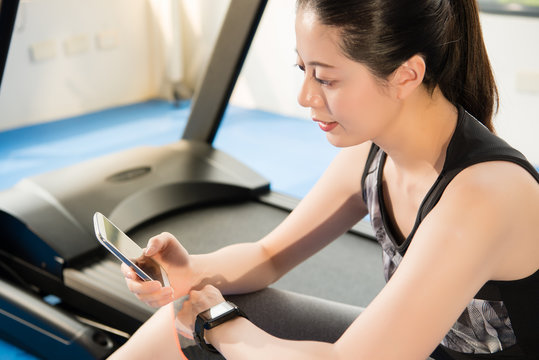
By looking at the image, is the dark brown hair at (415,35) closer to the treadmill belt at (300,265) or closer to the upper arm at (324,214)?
the upper arm at (324,214)

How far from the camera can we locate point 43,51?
12.8 ft

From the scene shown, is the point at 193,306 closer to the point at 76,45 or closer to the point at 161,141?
the point at 161,141

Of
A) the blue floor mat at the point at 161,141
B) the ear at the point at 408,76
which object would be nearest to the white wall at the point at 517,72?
the blue floor mat at the point at 161,141

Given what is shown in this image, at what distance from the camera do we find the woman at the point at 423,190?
2.74 feet

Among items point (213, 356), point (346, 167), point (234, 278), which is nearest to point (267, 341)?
point (213, 356)

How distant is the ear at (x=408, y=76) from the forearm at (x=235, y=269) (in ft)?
1.65

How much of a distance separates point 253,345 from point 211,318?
85mm

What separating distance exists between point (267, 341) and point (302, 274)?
0.99 meters

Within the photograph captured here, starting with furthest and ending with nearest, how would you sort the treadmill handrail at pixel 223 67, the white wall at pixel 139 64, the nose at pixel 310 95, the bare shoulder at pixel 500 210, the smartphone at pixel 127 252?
the white wall at pixel 139 64 → the treadmill handrail at pixel 223 67 → the smartphone at pixel 127 252 → the nose at pixel 310 95 → the bare shoulder at pixel 500 210

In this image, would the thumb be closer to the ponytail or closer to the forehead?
the forehead

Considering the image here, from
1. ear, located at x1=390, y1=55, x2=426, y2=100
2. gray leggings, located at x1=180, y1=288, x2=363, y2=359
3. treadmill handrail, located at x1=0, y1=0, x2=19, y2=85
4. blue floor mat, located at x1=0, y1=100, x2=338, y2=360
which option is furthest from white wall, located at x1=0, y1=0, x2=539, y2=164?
ear, located at x1=390, y1=55, x2=426, y2=100

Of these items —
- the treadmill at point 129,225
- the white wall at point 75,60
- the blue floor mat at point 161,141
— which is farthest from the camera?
the white wall at point 75,60

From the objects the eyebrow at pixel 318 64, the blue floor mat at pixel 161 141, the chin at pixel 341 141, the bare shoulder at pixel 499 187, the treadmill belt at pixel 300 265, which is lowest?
the blue floor mat at pixel 161 141

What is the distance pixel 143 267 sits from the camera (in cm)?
111
